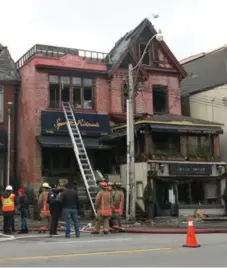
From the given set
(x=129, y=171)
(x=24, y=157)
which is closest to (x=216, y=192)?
(x=129, y=171)

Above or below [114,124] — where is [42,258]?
below

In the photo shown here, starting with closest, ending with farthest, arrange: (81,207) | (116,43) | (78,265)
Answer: (78,265) → (81,207) → (116,43)

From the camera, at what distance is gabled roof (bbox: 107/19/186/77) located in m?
32.4

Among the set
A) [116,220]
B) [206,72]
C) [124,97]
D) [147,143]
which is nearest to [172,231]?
[116,220]

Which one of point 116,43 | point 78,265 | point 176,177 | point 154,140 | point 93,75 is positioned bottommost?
point 78,265

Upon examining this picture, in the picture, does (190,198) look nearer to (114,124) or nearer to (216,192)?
(216,192)

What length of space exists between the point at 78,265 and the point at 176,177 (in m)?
20.5

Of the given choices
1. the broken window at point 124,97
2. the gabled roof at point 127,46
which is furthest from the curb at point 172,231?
the gabled roof at point 127,46

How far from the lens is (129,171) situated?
75.8 ft

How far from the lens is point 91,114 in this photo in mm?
30391

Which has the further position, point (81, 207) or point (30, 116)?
point (30, 116)

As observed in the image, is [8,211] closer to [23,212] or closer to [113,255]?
[23,212]

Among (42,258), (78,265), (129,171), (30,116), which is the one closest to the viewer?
(78,265)

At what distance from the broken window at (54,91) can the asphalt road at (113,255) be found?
58.0 ft
